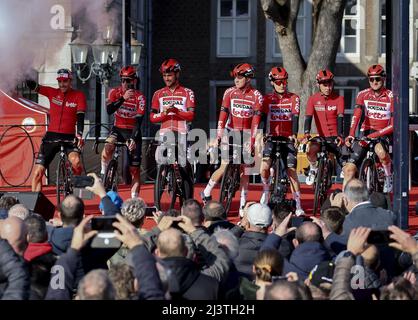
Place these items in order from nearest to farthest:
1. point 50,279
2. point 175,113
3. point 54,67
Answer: point 50,279 < point 175,113 < point 54,67

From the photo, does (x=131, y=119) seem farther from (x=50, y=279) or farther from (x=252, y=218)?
(x=50, y=279)

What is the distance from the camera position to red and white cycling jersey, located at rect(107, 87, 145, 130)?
15.3 m

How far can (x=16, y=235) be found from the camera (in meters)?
7.65

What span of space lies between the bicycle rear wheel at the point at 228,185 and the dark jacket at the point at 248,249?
5.51 m

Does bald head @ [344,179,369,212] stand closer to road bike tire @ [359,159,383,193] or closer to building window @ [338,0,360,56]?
road bike tire @ [359,159,383,193]

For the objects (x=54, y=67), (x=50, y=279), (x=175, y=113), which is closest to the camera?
(x=50, y=279)

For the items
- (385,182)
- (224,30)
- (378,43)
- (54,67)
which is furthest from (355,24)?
(385,182)

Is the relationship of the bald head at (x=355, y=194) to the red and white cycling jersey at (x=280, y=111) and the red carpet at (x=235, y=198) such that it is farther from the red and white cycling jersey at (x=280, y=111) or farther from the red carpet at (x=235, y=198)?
the red and white cycling jersey at (x=280, y=111)

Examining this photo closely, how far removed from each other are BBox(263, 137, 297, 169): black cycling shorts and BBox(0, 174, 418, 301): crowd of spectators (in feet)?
17.7

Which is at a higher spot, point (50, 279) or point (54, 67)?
point (54, 67)

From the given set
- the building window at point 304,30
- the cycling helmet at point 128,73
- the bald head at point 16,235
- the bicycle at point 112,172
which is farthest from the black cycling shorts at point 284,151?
the building window at point 304,30

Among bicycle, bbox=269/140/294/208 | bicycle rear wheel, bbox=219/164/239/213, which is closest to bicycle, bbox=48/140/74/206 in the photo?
bicycle rear wheel, bbox=219/164/239/213
